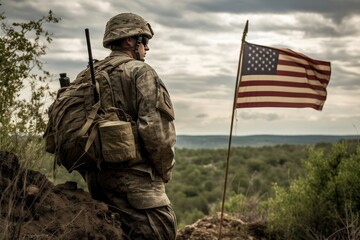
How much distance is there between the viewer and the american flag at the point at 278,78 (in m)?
9.29

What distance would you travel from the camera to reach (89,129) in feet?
17.3

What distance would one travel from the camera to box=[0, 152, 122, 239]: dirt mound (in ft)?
14.5

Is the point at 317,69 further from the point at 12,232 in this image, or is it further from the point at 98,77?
the point at 12,232

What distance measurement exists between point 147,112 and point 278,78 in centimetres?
438

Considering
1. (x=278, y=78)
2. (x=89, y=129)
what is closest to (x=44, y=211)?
(x=89, y=129)

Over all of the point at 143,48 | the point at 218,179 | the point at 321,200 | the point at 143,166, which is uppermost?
the point at 143,48

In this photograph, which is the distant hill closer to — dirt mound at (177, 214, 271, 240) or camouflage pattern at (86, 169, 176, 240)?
dirt mound at (177, 214, 271, 240)

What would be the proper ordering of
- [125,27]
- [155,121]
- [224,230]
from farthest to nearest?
[224,230]
[125,27]
[155,121]

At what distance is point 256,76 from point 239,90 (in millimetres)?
394

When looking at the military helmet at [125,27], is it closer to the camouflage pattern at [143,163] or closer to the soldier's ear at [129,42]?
the soldier's ear at [129,42]

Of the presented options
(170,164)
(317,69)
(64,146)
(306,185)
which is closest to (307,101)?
(317,69)

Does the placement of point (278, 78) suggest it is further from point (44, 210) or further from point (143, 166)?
point (44, 210)

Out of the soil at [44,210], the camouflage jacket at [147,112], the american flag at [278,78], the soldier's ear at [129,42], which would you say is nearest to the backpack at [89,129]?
the camouflage jacket at [147,112]

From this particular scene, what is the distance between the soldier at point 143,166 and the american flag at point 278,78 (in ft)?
12.6
